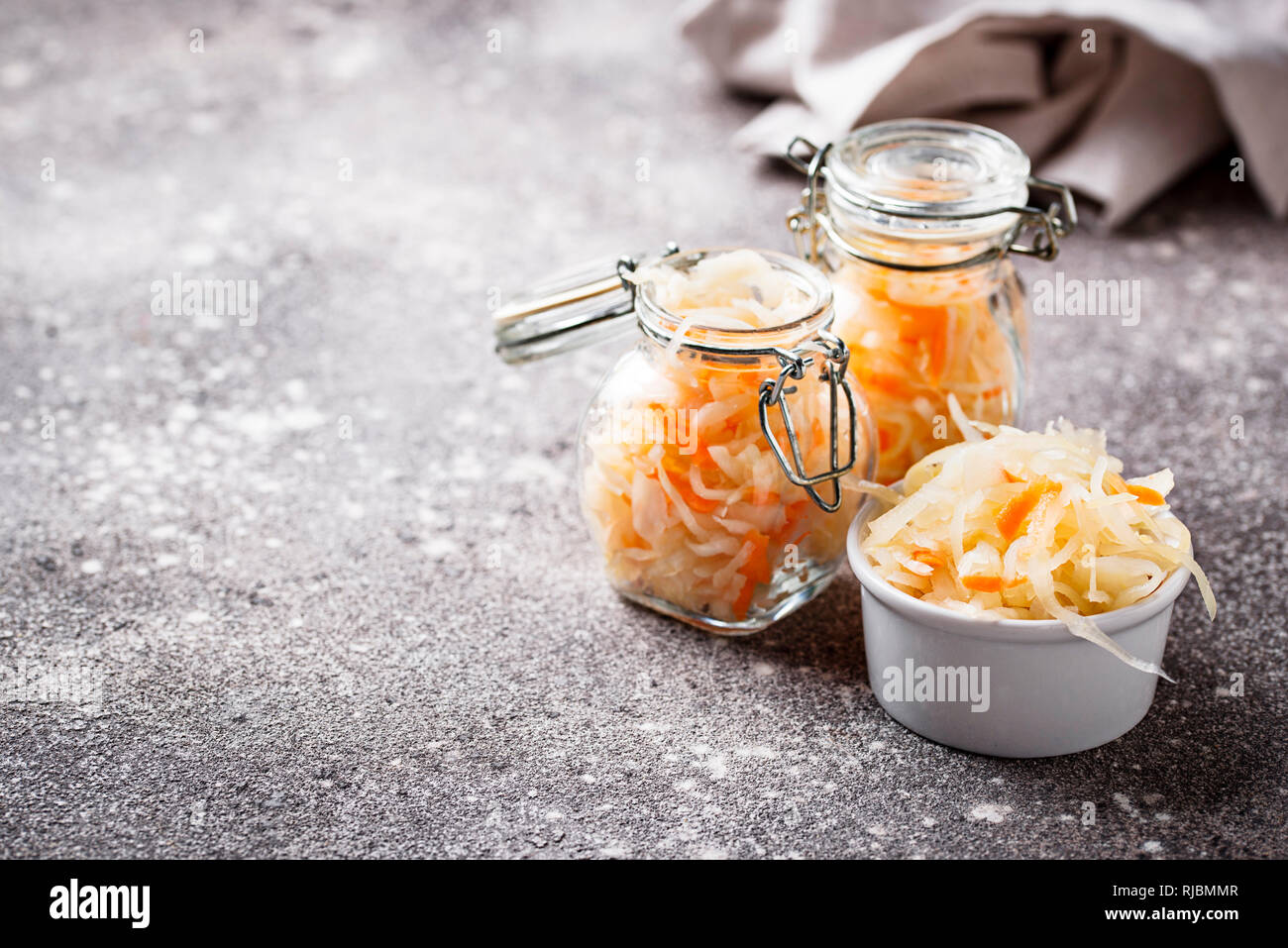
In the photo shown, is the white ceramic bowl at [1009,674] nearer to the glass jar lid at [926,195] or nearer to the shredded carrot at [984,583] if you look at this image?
the shredded carrot at [984,583]

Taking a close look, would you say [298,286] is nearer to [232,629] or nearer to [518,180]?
[518,180]

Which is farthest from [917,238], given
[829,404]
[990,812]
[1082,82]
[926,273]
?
[1082,82]

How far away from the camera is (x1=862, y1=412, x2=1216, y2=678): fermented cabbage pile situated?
0.83 metres

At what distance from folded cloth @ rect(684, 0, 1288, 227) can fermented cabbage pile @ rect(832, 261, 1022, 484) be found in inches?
22.7

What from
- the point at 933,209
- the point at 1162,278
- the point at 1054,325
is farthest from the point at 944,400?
the point at 1162,278

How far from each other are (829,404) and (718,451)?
9 cm

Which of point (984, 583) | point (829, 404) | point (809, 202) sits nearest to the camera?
A: point (984, 583)

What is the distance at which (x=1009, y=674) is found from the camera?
2.77ft

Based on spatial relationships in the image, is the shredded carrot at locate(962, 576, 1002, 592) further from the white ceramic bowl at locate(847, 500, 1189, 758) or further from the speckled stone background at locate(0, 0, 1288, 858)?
the speckled stone background at locate(0, 0, 1288, 858)

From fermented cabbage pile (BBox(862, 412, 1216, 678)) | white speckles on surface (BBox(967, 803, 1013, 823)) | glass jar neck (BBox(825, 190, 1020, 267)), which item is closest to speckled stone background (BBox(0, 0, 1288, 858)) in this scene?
white speckles on surface (BBox(967, 803, 1013, 823))

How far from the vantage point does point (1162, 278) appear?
1463 millimetres

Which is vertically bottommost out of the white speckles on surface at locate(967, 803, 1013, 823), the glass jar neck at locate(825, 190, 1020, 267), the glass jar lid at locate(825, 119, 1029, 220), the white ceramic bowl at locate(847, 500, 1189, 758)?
the white speckles on surface at locate(967, 803, 1013, 823)

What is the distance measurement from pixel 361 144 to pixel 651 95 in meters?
0.39

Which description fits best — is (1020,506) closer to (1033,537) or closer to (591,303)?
(1033,537)
